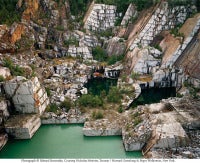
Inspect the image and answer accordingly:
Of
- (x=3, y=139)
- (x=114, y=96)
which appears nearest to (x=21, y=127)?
(x=3, y=139)

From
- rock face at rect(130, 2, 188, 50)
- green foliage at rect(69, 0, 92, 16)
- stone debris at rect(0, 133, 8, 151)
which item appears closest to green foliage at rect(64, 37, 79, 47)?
green foliage at rect(69, 0, 92, 16)

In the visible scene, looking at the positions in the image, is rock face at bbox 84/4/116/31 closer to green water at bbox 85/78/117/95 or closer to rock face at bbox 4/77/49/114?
green water at bbox 85/78/117/95

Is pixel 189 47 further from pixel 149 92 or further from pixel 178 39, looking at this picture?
pixel 149 92

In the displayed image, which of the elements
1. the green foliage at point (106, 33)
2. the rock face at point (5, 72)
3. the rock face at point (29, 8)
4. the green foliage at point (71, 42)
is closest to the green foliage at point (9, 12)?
the rock face at point (29, 8)

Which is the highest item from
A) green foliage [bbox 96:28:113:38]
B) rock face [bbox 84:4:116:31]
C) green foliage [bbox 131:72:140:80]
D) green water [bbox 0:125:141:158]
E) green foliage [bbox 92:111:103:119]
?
rock face [bbox 84:4:116:31]

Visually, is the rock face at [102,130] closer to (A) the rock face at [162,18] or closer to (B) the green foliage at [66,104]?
(B) the green foliage at [66,104]
